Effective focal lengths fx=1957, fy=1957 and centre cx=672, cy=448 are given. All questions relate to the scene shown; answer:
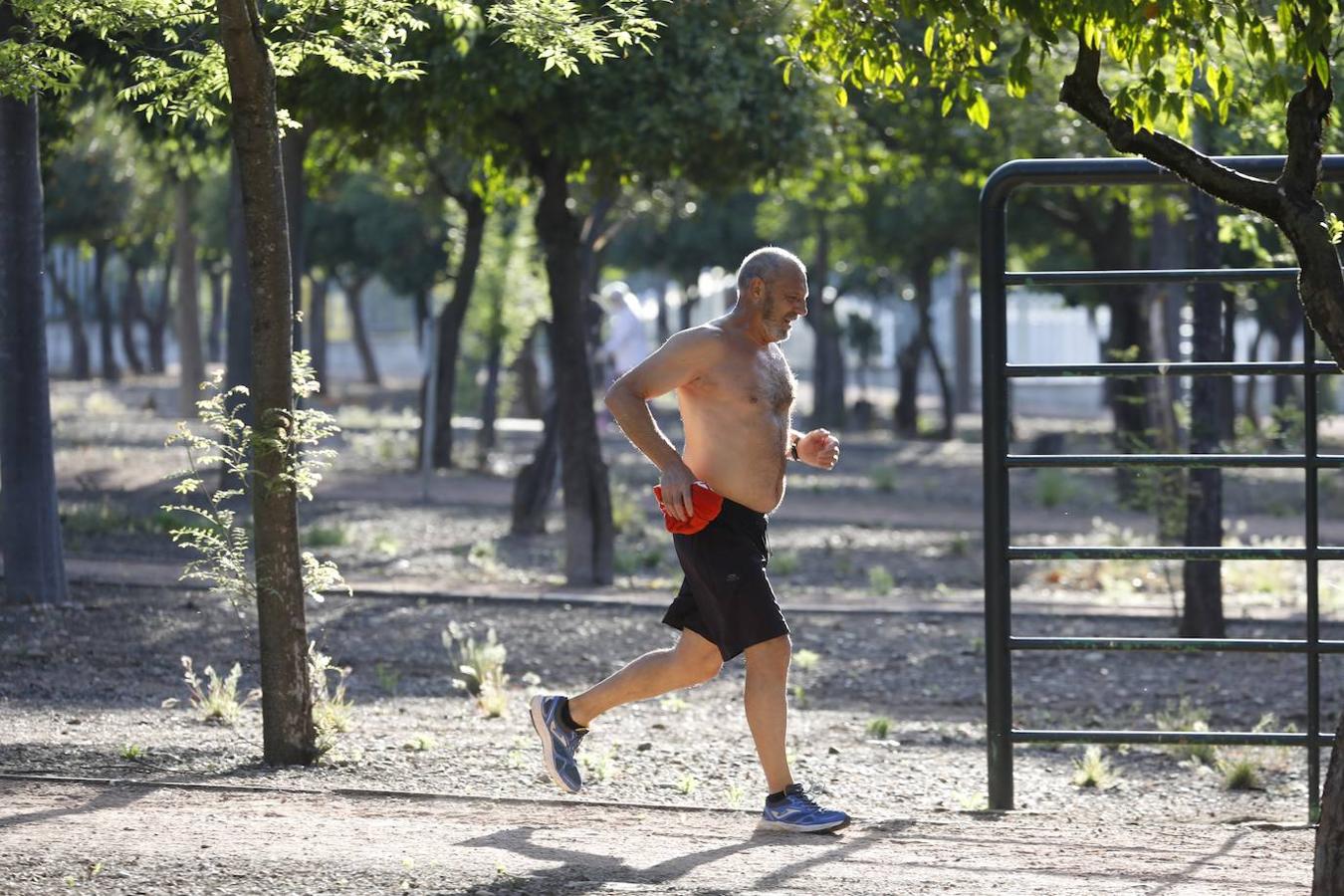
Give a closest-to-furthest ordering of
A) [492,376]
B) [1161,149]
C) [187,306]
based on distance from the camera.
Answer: [1161,149] → [492,376] → [187,306]

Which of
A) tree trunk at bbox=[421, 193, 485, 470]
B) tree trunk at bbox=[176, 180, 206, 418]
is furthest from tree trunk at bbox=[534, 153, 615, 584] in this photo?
tree trunk at bbox=[176, 180, 206, 418]

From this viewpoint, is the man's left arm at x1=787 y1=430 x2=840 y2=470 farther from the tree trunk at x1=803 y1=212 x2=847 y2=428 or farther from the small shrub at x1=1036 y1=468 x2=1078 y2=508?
the tree trunk at x1=803 y1=212 x2=847 y2=428

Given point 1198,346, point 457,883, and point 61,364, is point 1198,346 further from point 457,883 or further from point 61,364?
point 61,364

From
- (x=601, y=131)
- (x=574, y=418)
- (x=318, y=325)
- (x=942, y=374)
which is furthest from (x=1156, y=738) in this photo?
(x=318, y=325)

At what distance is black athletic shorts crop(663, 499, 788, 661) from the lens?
5.50m

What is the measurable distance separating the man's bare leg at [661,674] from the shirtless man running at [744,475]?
1 cm

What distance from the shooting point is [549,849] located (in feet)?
16.7

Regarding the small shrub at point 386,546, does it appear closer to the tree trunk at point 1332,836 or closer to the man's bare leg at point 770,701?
the man's bare leg at point 770,701

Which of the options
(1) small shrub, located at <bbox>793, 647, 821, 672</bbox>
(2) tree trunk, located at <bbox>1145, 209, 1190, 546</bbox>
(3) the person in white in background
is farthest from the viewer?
(3) the person in white in background

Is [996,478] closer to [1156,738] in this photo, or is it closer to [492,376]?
[1156,738]

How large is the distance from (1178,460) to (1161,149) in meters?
1.82

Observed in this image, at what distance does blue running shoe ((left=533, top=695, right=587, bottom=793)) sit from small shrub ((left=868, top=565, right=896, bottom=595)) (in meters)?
7.78

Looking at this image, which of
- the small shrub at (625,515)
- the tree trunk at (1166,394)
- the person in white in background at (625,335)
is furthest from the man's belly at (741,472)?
the person in white in background at (625,335)

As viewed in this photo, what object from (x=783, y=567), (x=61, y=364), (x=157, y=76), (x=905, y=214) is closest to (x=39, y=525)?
(x=157, y=76)
